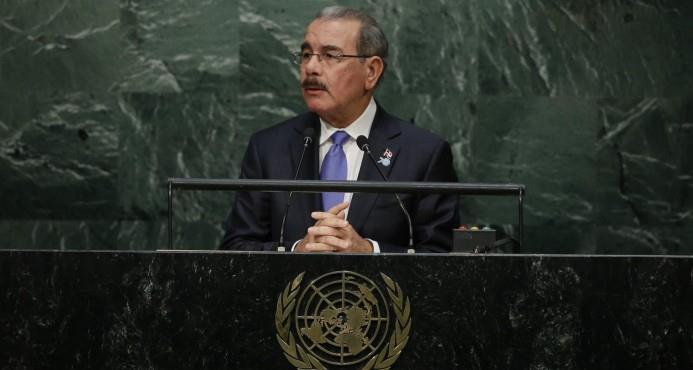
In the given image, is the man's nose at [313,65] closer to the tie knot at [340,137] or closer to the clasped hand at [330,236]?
the tie knot at [340,137]

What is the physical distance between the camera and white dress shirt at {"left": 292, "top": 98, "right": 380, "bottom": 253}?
461 centimetres

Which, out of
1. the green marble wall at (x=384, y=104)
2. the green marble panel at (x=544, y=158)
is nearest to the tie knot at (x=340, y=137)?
A: the green marble wall at (x=384, y=104)

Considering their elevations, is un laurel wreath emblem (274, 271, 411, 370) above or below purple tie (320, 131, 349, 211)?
below

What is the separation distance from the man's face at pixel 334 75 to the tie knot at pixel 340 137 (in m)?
0.05

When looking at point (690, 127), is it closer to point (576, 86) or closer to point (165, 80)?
point (576, 86)

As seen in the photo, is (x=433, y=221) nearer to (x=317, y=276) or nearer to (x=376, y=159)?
(x=376, y=159)

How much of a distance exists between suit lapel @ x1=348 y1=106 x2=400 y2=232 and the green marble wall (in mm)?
1282

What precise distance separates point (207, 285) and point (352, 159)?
1472 millimetres

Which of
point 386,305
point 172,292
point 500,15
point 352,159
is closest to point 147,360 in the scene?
point 172,292

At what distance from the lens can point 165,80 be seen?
19.7 ft

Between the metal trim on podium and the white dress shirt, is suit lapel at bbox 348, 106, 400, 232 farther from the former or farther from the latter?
the metal trim on podium

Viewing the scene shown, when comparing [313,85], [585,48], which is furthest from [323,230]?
[585,48]

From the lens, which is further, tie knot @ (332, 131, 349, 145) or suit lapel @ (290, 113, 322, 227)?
tie knot @ (332, 131, 349, 145)

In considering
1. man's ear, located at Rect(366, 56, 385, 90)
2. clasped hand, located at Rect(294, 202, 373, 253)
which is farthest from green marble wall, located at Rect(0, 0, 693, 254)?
clasped hand, located at Rect(294, 202, 373, 253)
